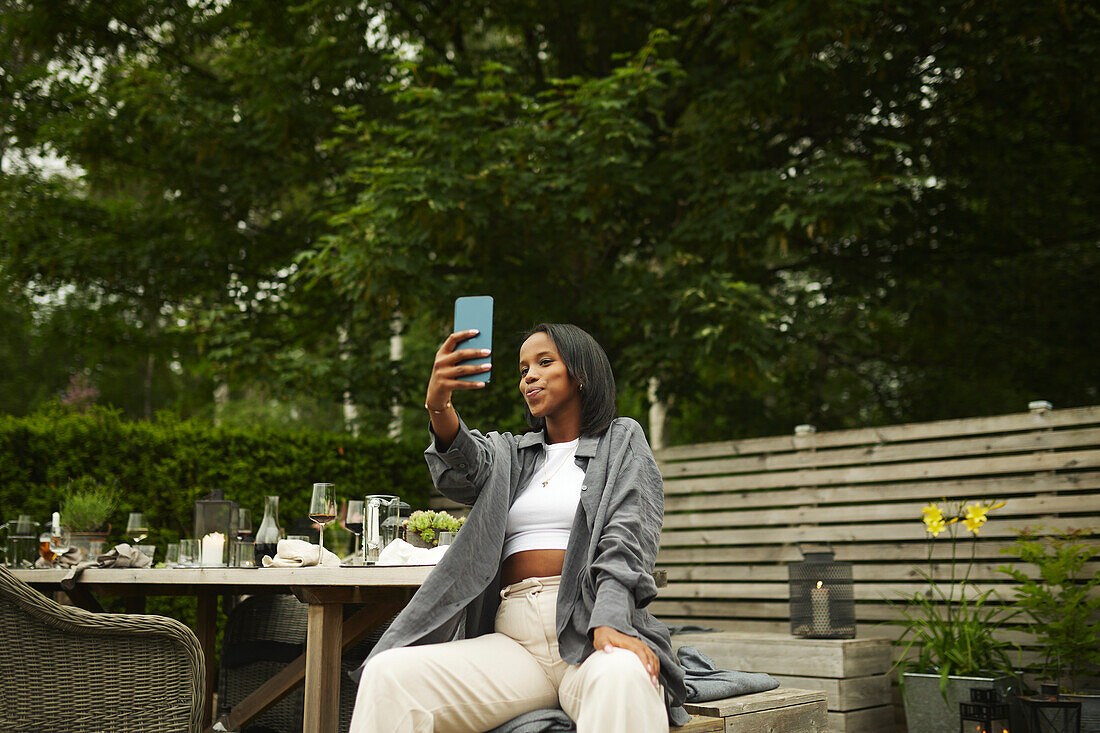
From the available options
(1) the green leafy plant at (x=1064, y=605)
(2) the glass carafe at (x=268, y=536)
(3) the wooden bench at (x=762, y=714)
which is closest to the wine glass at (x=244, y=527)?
(2) the glass carafe at (x=268, y=536)

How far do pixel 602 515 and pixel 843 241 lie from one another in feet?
21.8

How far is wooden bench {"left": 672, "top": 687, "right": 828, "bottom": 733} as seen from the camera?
97.3 inches

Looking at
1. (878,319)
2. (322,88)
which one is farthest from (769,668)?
(878,319)

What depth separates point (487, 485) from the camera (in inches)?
95.3

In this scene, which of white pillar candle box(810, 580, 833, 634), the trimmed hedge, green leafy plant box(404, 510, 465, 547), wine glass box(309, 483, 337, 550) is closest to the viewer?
wine glass box(309, 483, 337, 550)

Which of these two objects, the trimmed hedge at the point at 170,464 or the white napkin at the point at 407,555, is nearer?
the white napkin at the point at 407,555

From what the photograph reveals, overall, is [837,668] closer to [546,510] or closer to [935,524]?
[935,524]

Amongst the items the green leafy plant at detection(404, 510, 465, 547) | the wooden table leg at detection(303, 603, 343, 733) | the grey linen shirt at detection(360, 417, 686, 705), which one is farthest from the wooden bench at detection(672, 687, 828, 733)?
the green leafy plant at detection(404, 510, 465, 547)

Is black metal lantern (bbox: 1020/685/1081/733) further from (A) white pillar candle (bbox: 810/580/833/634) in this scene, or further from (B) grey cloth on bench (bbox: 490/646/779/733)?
(B) grey cloth on bench (bbox: 490/646/779/733)

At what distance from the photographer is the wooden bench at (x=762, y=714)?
2471mm

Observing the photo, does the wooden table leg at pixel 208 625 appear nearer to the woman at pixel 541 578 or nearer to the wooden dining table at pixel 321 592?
the wooden dining table at pixel 321 592

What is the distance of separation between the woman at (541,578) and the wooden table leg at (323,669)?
2.21 feet

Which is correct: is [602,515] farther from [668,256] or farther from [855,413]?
[855,413]

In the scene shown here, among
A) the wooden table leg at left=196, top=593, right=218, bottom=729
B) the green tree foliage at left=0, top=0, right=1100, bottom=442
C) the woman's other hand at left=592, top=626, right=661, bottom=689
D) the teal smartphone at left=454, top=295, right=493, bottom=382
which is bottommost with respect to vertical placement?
the wooden table leg at left=196, top=593, right=218, bottom=729
